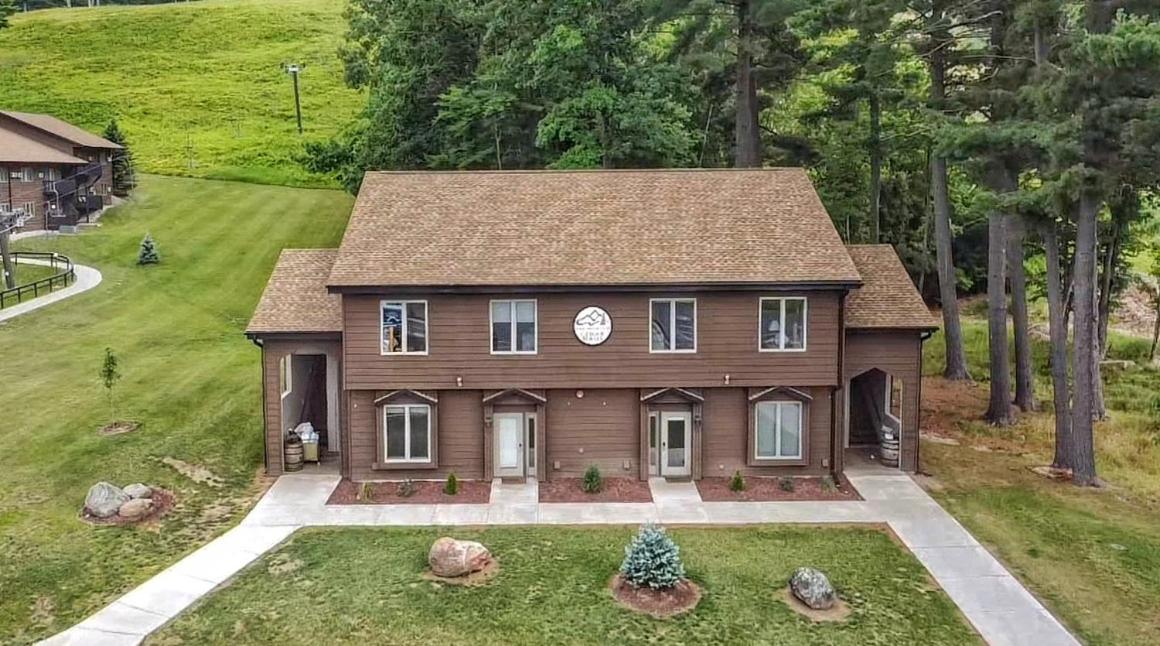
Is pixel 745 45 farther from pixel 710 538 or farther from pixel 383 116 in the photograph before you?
pixel 710 538

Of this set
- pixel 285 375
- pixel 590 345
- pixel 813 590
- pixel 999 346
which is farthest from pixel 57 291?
pixel 999 346

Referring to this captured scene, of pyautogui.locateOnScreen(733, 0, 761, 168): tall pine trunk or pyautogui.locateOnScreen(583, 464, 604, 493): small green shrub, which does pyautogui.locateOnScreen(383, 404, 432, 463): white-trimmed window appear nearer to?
pyautogui.locateOnScreen(583, 464, 604, 493): small green shrub

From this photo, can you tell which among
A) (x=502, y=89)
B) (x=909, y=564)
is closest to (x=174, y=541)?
(x=909, y=564)

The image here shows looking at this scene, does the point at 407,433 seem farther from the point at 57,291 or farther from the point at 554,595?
the point at 57,291

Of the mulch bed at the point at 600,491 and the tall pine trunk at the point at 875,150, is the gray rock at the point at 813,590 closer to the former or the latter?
the mulch bed at the point at 600,491

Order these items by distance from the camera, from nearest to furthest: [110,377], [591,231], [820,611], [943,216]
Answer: [820,611] → [591,231] → [110,377] → [943,216]

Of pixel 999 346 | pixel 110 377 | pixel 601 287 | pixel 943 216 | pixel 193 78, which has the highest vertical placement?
pixel 193 78
